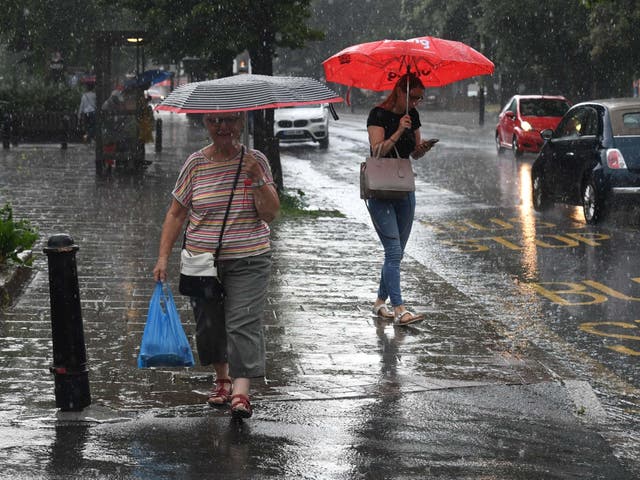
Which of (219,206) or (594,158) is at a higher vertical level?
(219,206)

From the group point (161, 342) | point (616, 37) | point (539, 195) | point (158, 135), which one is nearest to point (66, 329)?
point (161, 342)

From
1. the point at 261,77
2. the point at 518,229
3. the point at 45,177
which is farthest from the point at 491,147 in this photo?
the point at 261,77

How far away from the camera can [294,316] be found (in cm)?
887

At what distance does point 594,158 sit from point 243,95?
996 centimetres

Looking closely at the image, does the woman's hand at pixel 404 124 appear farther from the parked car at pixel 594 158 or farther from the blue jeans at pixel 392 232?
the parked car at pixel 594 158

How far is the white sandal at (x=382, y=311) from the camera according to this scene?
893 centimetres

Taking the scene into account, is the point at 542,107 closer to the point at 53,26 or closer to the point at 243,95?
the point at 53,26

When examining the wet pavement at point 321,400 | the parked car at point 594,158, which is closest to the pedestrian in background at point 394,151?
the wet pavement at point 321,400

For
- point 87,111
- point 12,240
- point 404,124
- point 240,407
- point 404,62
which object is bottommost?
point 240,407

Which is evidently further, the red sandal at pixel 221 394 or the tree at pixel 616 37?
the tree at pixel 616 37

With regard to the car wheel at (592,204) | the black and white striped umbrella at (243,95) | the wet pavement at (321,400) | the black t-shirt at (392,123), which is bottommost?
the wet pavement at (321,400)

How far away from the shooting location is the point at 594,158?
1530 centimetres

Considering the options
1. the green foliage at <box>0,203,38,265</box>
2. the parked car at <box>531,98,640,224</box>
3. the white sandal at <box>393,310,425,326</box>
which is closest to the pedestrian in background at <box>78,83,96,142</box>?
the parked car at <box>531,98,640,224</box>

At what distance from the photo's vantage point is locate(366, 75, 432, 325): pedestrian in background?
879cm
